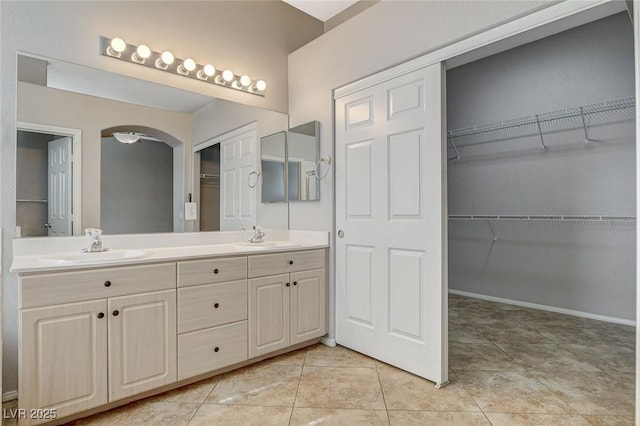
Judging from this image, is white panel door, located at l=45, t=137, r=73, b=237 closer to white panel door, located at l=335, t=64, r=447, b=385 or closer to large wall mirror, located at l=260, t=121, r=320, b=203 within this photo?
large wall mirror, located at l=260, t=121, r=320, b=203

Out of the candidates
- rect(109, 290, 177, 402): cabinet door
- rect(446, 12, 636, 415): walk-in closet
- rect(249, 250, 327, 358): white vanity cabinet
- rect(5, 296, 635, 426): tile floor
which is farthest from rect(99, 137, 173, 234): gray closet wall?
rect(446, 12, 636, 415): walk-in closet

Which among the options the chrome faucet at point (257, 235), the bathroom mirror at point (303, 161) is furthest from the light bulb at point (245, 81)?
the chrome faucet at point (257, 235)

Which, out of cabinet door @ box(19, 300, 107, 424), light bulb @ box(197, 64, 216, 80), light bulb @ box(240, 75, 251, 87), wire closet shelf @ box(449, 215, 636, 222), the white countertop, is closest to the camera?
cabinet door @ box(19, 300, 107, 424)

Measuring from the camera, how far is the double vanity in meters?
1.62

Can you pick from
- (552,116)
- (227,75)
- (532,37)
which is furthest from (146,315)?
(552,116)

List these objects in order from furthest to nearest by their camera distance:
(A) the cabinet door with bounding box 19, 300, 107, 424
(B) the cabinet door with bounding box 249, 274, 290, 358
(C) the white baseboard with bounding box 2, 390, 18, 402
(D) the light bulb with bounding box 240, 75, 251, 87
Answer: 1. (D) the light bulb with bounding box 240, 75, 251, 87
2. (B) the cabinet door with bounding box 249, 274, 290, 358
3. (C) the white baseboard with bounding box 2, 390, 18, 402
4. (A) the cabinet door with bounding box 19, 300, 107, 424

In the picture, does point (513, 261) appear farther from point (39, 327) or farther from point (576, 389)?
point (39, 327)

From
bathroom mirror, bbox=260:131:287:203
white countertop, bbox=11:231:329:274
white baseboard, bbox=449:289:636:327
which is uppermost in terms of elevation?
bathroom mirror, bbox=260:131:287:203

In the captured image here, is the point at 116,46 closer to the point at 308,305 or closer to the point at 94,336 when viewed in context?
the point at 94,336

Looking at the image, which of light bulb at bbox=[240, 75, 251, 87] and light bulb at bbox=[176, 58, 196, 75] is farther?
light bulb at bbox=[240, 75, 251, 87]

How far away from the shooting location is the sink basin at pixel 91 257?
1.78 m

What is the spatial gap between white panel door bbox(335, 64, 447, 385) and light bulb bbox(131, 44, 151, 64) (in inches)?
55.2

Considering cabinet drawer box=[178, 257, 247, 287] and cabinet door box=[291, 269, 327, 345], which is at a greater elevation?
cabinet drawer box=[178, 257, 247, 287]

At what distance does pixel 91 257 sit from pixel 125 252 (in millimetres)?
217
